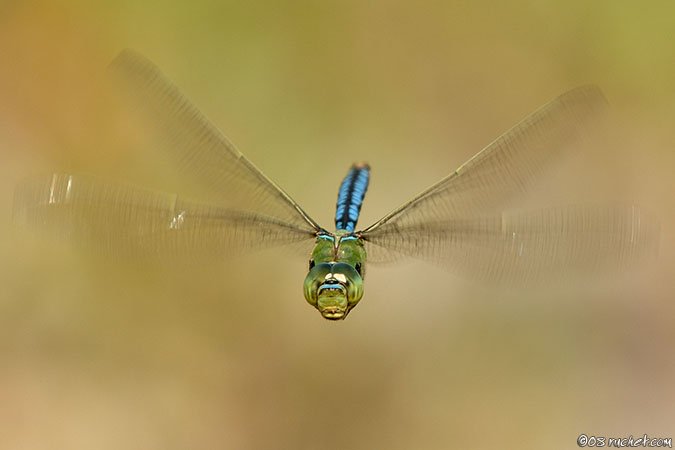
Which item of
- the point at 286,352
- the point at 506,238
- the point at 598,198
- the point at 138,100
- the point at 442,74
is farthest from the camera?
the point at 442,74

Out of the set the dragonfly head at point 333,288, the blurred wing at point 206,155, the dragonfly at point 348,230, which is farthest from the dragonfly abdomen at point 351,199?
the dragonfly head at point 333,288

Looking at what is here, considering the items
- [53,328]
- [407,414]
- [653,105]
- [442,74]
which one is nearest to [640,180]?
[653,105]

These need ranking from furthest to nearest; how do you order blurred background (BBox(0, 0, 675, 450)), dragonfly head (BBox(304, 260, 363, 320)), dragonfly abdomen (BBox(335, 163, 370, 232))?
blurred background (BBox(0, 0, 675, 450)), dragonfly abdomen (BBox(335, 163, 370, 232)), dragonfly head (BBox(304, 260, 363, 320))

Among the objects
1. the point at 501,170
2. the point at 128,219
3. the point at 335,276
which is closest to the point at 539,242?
the point at 501,170

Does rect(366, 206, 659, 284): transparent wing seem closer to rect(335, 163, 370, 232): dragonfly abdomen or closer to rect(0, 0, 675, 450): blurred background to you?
rect(335, 163, 370, 232): dragonfly abdomen

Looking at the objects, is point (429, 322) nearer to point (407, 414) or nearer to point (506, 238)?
point (407, 414)

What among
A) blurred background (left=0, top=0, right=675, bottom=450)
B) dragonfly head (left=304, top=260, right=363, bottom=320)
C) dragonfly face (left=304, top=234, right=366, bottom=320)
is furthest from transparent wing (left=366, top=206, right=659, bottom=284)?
blurred background (left=0, top=0, right=675, bottom=450)

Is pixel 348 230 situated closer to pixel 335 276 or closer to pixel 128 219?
pixel 335 276
